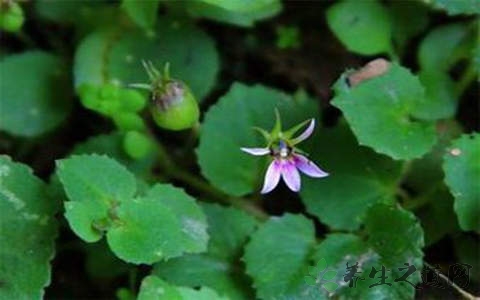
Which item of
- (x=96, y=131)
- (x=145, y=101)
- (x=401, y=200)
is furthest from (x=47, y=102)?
(x=401, y=200)

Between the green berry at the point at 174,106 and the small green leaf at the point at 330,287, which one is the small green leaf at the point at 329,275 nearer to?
the small green leaf at the point at 330,287

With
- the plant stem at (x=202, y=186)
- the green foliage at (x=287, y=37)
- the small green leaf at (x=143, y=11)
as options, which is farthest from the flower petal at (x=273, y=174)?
the green foliage at (x=287, y=37)

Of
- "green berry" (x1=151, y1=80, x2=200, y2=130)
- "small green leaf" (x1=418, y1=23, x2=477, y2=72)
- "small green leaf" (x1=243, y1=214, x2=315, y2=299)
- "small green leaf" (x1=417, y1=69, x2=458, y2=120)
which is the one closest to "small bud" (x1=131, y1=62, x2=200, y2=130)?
"green berry" (x1=151, y1=80, x2=200, y2=130)

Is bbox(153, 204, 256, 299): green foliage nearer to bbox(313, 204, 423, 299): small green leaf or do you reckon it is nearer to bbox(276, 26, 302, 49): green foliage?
bbox(313, 204, 423, 299): small green leaf

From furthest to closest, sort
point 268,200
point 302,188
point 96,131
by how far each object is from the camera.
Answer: point 96,131, point 268,200, point 302,188

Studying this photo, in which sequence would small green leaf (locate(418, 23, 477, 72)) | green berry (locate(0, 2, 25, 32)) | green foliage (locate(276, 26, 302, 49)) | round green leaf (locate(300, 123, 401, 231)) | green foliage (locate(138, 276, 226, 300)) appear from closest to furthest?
green foliage (locate(138, 276, 226, 300)) → round green leaf (locate(300, 123, 401, 231)) → green berry (locate(0, 2, 25, 32)) → small green leaf (locate(418, 23, 477, 72)) → green foliage (locate(276, 26, 302, 49))

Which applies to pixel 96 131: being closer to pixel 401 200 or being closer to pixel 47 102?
pixel 47 102
